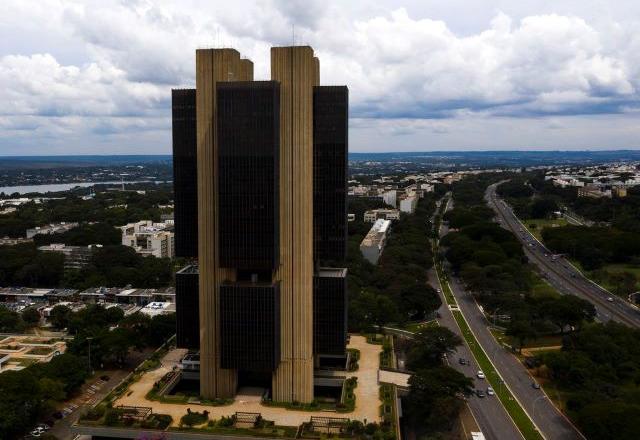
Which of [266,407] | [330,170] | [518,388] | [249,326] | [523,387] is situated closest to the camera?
[249,326]

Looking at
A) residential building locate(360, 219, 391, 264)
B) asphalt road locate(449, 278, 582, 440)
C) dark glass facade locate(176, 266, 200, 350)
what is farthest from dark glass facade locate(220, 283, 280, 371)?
residential building locate(360, 219, 391, 264)

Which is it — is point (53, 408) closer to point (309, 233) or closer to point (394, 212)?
point (309, 233)

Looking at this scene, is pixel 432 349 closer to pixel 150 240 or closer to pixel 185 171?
pixel 185 171

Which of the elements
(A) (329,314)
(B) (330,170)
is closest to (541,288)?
(A) (329,314)

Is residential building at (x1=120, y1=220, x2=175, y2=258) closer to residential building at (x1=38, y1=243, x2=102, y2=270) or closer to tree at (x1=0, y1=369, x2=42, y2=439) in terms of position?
residential building at (x1=38, y1=243, x2=102, y2=270)

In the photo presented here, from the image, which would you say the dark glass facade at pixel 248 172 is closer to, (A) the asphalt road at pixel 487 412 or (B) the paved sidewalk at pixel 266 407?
(B) the paved sidewalk at pixel 266 407

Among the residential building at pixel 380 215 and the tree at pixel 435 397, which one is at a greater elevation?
the residential building at pixel 380 215

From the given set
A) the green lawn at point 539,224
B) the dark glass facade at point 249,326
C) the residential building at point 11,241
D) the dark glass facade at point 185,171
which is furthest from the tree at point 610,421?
the residential building at point 11,241
